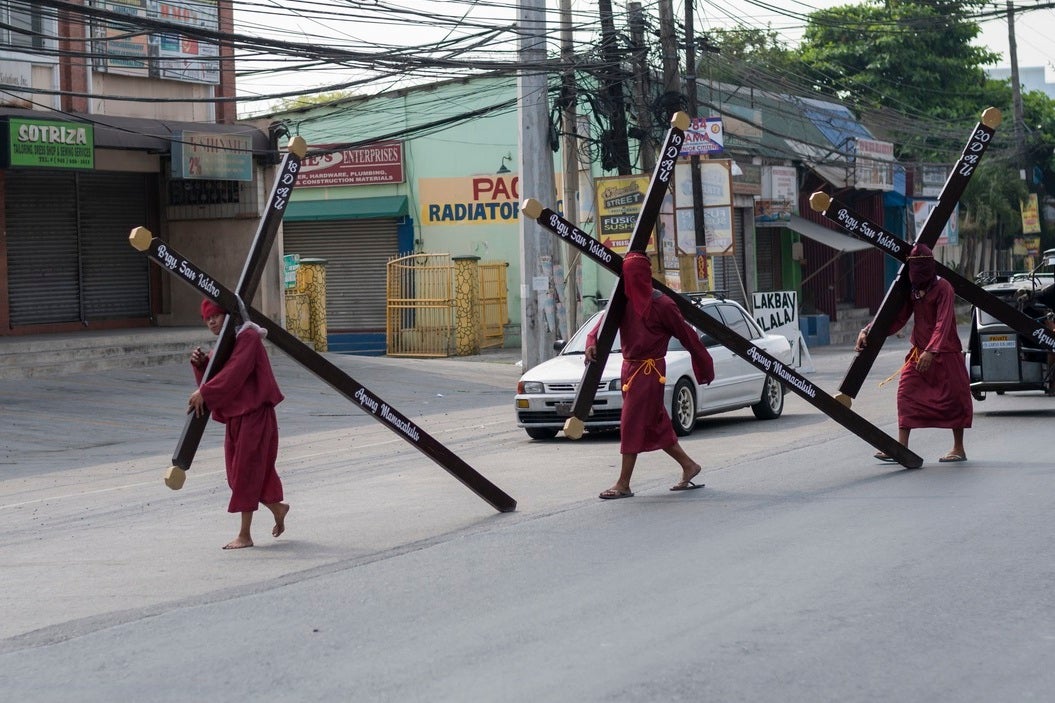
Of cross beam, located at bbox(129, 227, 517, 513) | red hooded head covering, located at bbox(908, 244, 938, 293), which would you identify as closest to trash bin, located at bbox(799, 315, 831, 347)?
red hooded head covering, located at bbox(908, 244, 938, 293)

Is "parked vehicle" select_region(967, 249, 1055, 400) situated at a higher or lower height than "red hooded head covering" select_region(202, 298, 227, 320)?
lower

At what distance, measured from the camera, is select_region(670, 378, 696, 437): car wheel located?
1545 cm

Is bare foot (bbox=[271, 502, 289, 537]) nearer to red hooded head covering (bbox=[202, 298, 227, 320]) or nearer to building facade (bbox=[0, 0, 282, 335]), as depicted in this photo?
red hooded head covering (bbox=[202, 298, 227, 320])

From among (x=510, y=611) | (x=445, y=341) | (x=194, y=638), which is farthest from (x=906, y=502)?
(x=445, y=341)

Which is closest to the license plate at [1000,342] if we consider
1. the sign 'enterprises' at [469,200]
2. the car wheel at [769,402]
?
the car wheel at [769,402]

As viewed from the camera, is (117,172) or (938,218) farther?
(117,172)

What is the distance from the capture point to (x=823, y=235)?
39.2 m

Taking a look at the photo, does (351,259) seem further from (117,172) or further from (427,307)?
(117,172)

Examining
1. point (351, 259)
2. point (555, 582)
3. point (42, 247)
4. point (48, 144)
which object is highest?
point (48, 144)

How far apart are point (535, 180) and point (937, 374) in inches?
425

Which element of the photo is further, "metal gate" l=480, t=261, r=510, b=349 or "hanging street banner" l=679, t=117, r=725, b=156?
"metal gate" l=480, t=261, r=510, b=349

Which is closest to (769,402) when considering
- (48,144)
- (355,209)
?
(48,144)

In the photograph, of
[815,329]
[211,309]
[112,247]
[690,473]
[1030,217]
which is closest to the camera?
[211,309]

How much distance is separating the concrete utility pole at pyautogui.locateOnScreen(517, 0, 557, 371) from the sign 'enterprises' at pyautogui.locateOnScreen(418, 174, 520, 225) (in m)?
11.0
